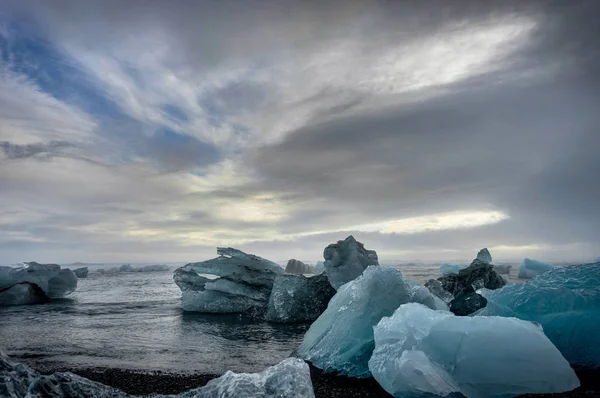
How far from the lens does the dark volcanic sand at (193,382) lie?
22.2 ft

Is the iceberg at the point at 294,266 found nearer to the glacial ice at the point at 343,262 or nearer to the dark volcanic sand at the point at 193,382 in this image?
the glacial ice at the point at 343,262

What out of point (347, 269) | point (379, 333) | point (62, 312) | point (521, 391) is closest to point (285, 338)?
point (347, 269)

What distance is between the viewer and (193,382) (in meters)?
7.37

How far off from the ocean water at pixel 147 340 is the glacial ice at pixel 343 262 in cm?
232

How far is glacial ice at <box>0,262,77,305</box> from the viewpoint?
78.9 ft

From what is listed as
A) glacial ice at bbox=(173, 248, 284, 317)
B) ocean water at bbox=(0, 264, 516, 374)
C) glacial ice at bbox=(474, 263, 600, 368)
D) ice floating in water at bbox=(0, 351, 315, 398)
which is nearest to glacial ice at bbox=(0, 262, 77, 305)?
ocean water at bbox=(0, 264, 516, 374)

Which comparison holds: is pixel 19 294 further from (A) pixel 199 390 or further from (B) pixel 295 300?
(A) pixel 199 390

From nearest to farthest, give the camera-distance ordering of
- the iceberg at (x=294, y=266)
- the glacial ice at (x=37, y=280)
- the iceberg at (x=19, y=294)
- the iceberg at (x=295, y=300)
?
the iceberg at (x=295, y=300), the iceberg at (x=19, y=294), the glacial ice at (x=37, y=280), the iceberg at (x=294, y=266)

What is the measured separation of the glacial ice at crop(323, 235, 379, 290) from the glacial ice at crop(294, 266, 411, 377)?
586cm

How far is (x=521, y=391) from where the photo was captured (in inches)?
231

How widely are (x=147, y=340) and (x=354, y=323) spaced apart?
7.04 metres

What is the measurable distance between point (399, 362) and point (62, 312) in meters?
19.1

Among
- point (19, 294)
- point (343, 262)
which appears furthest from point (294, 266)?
point (343, 262)

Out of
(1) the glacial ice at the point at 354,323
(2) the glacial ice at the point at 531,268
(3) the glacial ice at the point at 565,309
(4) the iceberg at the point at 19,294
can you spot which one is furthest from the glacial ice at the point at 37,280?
(2) the glacial ice at the point at 531,268
